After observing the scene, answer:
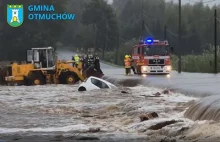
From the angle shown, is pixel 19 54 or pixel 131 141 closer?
pixel 131 141

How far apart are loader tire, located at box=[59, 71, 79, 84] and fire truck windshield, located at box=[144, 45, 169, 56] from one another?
565cm

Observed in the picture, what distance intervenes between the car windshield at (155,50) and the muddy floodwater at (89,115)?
42.5 ft

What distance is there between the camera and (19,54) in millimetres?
91438

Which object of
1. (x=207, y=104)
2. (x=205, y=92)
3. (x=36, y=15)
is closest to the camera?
(x=207, y=104)

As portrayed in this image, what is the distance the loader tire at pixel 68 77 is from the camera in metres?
41.5

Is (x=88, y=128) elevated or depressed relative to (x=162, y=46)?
depressed

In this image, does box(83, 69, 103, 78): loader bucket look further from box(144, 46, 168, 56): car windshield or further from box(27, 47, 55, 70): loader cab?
box(144, 46, 168, 56): car windshield

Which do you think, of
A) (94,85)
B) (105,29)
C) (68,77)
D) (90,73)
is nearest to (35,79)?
(68,77)

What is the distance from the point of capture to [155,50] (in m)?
42.7

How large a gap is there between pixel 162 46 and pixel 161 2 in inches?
3910

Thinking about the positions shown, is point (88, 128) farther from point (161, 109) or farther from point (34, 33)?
Result: point (34, 33)

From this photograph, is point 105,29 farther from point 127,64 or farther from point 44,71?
point 44,71

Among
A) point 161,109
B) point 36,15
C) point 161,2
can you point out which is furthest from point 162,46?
point 161,2

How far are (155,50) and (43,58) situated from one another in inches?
336
